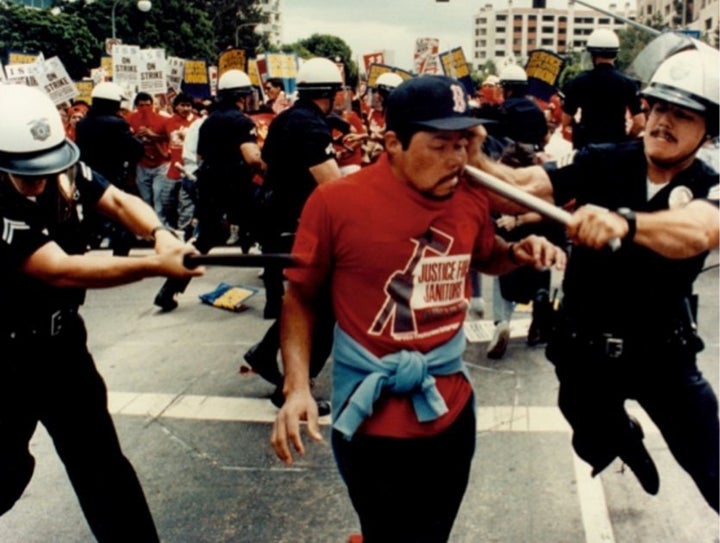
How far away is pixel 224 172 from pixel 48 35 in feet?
155

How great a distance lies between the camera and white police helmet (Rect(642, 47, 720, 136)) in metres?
3.16

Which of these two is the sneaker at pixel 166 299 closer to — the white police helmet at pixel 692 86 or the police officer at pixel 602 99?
the police officer at pixel 602 99

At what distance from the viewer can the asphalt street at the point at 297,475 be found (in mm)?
4258

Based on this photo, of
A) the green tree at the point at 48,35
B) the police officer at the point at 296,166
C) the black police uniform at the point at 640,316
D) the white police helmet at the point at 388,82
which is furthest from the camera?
the green tree at the point at 48,35

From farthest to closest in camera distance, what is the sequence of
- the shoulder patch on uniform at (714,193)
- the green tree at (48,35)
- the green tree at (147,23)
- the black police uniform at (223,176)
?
the green tree at (147,23), the green tree at (48,35), the black police uniform at (223,176), the shoulder patch on uniform at (714,193)

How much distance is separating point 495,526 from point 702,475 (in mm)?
1135

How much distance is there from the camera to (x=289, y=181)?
5785 mm

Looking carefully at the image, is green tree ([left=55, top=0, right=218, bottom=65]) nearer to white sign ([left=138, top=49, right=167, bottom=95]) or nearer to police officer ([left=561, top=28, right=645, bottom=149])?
white sign ([left=138, top=49, right=167, bottom=95])

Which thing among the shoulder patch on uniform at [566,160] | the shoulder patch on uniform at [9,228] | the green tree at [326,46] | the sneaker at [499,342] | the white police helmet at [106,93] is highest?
the shoulder patch on uniform at [566,160]

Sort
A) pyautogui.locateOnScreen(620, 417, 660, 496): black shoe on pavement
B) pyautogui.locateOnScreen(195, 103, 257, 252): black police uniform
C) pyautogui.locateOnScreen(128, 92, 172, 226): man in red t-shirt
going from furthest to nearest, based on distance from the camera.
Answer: pyautogui.locateOnScreen(128, 92, 172, 226): man in red t-shirt < pyautogui.locateOnScreen(195, 103, 257, 252): black police uniform < pyautogui.locateOnScreen(620, 417, 660, 496): black shoe on pavement

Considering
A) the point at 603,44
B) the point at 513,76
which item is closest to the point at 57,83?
the point at 513,76

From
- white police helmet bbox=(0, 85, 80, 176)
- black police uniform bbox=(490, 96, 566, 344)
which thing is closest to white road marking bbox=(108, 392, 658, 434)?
black police uniform bbox=(490, 96, 566, 344)

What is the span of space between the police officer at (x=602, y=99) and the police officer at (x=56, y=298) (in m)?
4.98

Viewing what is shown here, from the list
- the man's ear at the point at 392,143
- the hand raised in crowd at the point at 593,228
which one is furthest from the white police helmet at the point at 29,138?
the hand raised in crowd at the point at 593,228
